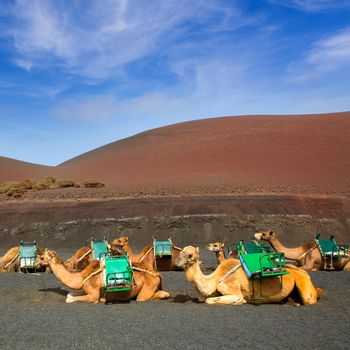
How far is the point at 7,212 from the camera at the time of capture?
37.6 m

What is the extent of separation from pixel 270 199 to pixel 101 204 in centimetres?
Answer: 1150

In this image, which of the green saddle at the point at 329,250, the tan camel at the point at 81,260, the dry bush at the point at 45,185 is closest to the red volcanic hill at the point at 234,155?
the dry bush at the point at 45,185

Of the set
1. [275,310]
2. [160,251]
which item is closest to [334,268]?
[160,251]

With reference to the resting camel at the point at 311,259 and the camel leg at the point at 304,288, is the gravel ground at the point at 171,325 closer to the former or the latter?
the camel leg at the point at 304,288

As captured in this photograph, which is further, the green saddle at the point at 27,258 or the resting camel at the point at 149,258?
the green saddle at the point at 27,258

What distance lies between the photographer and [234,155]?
242 feet

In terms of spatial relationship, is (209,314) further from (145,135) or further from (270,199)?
(145,135)

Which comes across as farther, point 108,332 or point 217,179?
point 217,179

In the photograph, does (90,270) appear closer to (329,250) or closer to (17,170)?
(329,250)

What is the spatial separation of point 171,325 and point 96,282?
10.3ft

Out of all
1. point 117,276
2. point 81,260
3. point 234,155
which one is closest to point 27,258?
point 81,260

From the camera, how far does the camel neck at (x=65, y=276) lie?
38.1ft

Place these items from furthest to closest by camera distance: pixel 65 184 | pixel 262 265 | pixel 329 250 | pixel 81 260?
pixel 65 184 → pixel 329 250 → pixel 81 260 → pixel 262 265

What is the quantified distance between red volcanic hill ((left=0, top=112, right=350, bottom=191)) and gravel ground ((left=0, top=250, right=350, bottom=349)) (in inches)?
1523
